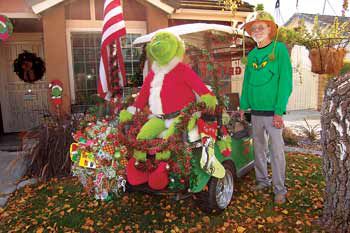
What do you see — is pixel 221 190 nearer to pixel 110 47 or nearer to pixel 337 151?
pixel 337 151

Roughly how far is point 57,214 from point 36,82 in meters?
5.21

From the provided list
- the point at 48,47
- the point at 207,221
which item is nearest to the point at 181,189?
the point at 207,221

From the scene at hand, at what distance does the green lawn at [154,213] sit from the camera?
3109 millimetres

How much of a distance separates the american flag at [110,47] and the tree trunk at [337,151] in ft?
9.15

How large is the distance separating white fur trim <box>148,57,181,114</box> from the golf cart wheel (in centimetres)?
97

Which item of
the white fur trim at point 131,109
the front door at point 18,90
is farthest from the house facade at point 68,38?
the white fur trim at point 131,109

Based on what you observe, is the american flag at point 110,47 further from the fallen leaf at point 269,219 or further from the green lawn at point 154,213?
the fallen leaf at point 269,219

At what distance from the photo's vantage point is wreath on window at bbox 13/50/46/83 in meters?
7.34

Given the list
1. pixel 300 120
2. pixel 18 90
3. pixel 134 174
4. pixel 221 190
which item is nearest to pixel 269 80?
pixel 221 190

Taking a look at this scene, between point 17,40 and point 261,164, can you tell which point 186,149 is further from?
point 17,40

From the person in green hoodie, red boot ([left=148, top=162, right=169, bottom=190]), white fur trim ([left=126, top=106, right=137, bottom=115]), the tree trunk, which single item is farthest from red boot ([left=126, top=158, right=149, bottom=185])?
the tree trunk

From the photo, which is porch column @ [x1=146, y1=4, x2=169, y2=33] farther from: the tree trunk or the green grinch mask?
the tree trunk

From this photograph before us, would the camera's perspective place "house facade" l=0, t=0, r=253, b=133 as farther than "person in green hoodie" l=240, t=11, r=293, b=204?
Yes

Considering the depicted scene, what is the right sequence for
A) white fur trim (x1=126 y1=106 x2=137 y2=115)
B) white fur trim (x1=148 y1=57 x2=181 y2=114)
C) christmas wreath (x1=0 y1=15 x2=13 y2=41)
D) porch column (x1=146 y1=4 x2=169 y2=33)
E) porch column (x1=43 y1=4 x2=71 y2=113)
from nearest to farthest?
1. white fur trim (x1=148 y1=57 x2=181 y2=114)
2. white fur trim (x1=126 y1=106 x2=137 y2=115)
3. christmas wreath (x1=0 y1=15 x2=13 y2=41)
4. porch column (x1=43 y1=4 x2=71 y2=113)
5. porch column (x1=146 y1=4 x2=169 y2=33)
